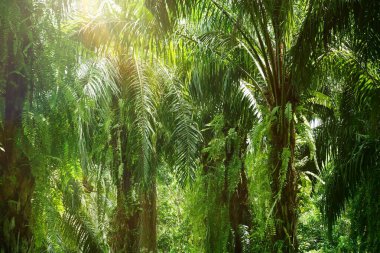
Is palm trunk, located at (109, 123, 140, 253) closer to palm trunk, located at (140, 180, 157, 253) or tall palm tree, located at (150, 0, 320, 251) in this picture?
palm trunk, located at (140, 180, 157, 253)

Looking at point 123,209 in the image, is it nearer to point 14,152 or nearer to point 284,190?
→ point 284,190

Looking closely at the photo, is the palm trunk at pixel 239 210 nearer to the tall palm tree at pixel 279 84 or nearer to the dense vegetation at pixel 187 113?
the dense vegetation at pixel 187 113

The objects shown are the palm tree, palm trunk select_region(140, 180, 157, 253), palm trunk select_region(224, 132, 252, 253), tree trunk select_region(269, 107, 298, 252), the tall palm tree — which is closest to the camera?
the tall palm tree

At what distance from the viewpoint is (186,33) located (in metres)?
9.27

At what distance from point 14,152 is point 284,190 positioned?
14.7ft

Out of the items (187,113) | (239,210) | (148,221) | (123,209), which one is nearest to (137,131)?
(187,113)

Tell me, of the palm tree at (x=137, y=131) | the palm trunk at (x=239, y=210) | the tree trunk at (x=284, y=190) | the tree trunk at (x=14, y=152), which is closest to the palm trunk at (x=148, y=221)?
the palm tree at (x=137, y=131)

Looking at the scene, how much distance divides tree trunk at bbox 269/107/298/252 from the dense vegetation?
0.02 m

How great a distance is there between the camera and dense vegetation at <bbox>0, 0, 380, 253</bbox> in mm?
3617

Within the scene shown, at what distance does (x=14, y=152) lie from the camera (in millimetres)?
3613

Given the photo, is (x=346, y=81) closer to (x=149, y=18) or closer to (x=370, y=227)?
(x=370, y=227)

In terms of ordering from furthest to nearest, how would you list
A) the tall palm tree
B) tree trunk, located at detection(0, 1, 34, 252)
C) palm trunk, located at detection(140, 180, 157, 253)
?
palm trunk, located at detection(140, 180, 157, 253) → the tall palm tree → tree trunk, located at detection(0, 1, 34, 252)

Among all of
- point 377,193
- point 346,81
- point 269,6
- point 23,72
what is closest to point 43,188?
point 23,72

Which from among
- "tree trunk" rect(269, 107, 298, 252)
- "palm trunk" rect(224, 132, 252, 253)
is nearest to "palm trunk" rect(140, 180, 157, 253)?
"palm trunk" rect(224, 132, 252, 253)
